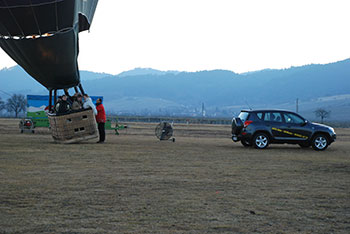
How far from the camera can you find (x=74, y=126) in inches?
834

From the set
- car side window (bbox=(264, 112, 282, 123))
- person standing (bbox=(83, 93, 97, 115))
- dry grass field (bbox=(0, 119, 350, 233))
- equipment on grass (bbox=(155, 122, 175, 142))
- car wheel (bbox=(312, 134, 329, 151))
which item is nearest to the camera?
dry grass field (bbox=(0, 119, 350, 233))

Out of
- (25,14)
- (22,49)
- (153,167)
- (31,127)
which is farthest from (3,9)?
(31,127)

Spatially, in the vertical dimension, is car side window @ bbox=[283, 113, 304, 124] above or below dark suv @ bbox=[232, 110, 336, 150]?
above

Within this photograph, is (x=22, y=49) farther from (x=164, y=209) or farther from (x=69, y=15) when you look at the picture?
(x=164, y=209)

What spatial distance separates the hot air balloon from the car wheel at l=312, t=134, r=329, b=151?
30.9 ft

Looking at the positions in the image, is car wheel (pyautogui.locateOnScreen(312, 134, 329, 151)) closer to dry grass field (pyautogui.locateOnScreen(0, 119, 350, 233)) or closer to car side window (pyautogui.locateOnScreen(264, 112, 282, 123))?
car side window (pyautogui.locateOnScreen(264, 112, 282, 123))

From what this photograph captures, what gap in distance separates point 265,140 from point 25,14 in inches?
429

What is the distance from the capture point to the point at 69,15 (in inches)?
717

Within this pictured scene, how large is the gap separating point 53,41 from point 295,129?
417 inches

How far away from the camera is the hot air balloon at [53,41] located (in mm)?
17594

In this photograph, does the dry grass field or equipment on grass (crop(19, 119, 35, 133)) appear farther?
equipment on grass (crop(19, 119, 35, 133))

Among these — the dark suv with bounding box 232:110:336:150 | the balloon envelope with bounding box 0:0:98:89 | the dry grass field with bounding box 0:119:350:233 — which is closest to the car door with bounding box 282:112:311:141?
the dark suv with bounding box 232:110:336:150

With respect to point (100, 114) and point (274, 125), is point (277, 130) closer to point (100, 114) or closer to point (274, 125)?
point (274, 125)

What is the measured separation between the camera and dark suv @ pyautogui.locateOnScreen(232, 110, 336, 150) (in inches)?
847
